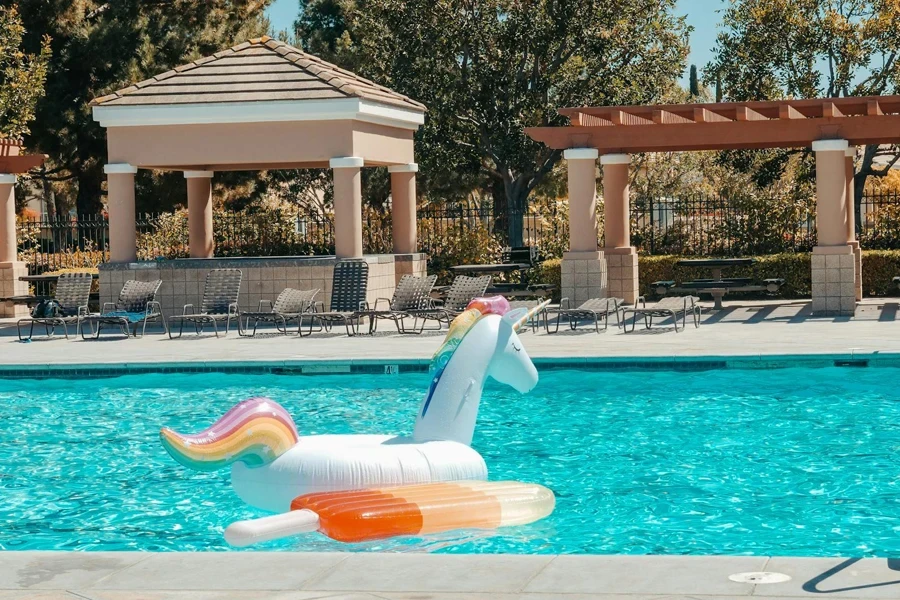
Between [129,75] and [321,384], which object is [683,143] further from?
[129,75]

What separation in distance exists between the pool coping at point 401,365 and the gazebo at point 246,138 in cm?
540

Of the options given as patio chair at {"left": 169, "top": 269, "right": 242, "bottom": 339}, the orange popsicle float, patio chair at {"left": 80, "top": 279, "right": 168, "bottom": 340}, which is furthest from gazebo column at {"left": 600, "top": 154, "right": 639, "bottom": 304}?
the orange popsicle float

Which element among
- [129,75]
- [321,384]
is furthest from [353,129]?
[129,75]

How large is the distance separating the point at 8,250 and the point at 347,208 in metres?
6.81

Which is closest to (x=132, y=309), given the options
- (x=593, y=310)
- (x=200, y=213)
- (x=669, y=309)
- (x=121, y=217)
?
(x=121, y=217)

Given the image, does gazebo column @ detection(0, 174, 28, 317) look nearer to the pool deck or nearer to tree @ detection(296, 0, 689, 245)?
tree @ detection(296, 0, 689, 245)

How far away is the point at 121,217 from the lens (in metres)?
21.0

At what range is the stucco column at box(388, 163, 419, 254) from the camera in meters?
23.1

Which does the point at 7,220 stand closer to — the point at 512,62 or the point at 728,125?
the point at 512,62

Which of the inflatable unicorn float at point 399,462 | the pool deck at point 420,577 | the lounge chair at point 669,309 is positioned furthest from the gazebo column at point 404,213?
the pool deck at point 420,577

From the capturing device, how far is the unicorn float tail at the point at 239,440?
7.91 m

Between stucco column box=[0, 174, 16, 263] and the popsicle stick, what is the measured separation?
17.5m

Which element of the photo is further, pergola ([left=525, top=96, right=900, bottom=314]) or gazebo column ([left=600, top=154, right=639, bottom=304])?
gazebo column ([left=600, top=154, right=639, bottom=304])

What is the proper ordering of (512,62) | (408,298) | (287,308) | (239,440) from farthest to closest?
(512,62), (287,308), (408,298), (239,440)
